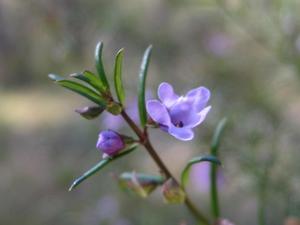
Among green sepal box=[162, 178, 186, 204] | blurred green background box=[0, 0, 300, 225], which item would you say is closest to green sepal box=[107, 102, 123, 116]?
green sepal box=[162, 178, 186, 204]

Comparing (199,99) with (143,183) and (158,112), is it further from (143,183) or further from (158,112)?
(143,183)

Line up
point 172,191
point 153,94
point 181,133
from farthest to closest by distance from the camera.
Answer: point 153,94
point 172,191
point 181,133

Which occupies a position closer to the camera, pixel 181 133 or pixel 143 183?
pixel 181 133

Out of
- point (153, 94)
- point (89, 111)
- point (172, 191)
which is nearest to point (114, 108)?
point (89, 111)

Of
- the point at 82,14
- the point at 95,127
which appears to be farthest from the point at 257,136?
the point at 95,127

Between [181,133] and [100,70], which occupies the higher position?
[100,70]

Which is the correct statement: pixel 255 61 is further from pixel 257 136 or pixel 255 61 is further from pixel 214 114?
pixel 257 136

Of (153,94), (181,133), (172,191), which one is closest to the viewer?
(181,133)
